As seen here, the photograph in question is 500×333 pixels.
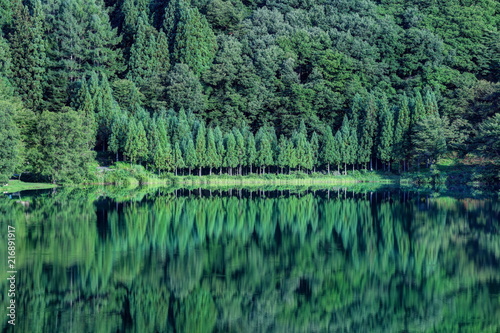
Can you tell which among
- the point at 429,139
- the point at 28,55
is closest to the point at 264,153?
the point at 429,139

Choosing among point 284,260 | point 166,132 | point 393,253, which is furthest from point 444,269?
point 166,132

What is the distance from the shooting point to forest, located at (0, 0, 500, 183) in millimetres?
67062

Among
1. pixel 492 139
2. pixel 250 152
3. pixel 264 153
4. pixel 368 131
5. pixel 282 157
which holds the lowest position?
pixel 282 157

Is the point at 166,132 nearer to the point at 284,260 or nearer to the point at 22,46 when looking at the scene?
the point at 22,46

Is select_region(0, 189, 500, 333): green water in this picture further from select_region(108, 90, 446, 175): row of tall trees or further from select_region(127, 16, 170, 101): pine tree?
select_region(127, 16, 170, 101): pine tree

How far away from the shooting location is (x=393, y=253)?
22.3m

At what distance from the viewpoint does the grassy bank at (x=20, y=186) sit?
45844 millimetres

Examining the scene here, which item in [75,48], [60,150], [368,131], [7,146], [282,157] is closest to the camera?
[7,146]

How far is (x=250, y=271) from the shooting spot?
61.5 ft

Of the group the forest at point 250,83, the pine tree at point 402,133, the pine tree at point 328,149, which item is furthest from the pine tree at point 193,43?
the pine tree at point 402,133

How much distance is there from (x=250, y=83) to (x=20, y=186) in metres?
43.0

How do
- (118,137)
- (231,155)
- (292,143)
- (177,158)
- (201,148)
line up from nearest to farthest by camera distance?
(177,158), (118,137), (201,148), (231,155), (292,143)

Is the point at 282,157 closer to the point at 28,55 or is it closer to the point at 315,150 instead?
the point at 315,150

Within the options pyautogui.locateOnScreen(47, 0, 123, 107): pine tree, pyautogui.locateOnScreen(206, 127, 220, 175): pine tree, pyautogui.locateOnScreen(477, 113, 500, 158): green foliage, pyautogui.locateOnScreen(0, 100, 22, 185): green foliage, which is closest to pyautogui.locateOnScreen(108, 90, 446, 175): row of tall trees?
pyautogui.locateOnScreen(206, 127, 220, 175): pine tree
